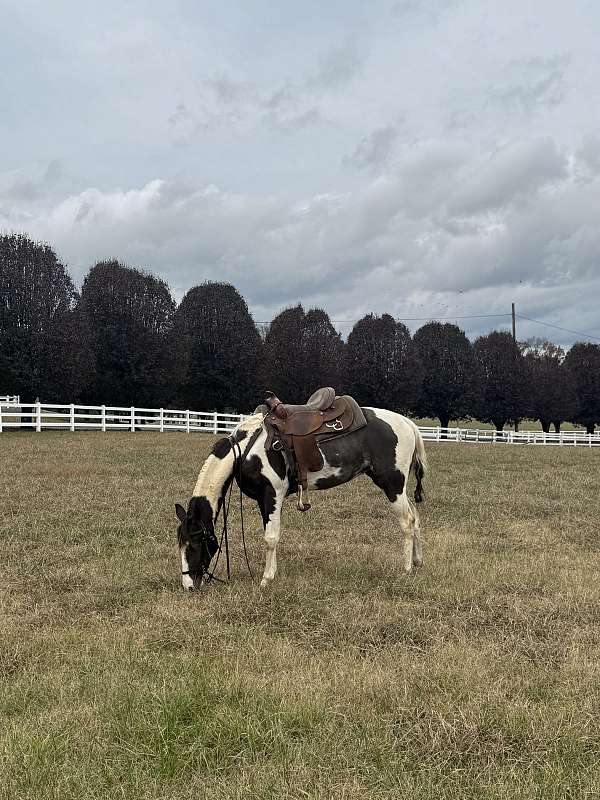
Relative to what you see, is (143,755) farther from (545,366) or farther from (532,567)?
(545,366)

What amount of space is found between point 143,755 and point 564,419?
208 feet

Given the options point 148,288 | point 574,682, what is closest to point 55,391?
point 148,288

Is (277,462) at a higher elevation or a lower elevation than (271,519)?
higher

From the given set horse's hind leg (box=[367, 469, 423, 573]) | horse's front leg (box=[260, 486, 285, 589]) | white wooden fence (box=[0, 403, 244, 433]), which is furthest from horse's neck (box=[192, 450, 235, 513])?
white wooden fence (box=[0, 403, 244, 433])

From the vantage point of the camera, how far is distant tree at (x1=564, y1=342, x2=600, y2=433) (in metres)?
59.8

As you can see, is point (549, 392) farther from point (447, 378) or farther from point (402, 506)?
point (402, 506)

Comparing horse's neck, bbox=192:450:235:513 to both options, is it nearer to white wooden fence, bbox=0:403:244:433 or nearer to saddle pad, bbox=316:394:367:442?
saddle pad, bbox=316:394:367:442

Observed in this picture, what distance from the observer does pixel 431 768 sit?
318cm

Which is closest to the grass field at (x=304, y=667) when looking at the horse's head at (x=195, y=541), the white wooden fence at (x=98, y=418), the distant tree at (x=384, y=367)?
the horse's head at (x=195, y=541)

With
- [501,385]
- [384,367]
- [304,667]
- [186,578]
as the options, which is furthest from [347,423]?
[501,385]

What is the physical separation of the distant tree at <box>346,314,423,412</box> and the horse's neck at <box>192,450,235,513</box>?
39.8m

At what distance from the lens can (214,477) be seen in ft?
22.1

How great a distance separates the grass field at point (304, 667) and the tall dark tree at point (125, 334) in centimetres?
2749

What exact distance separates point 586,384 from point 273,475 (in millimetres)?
62666
